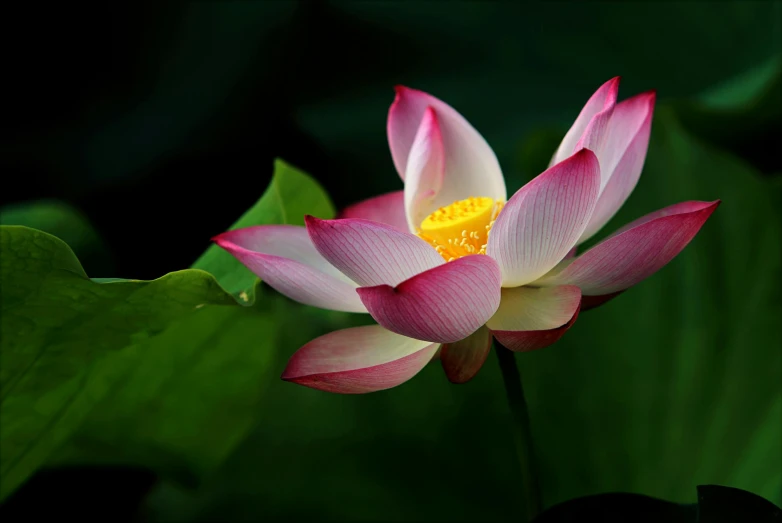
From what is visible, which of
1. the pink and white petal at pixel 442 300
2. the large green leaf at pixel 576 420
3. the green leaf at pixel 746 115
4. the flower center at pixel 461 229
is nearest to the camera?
the pink and white petal at pixel 442 300

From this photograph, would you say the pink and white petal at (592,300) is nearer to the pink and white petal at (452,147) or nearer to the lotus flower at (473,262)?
the lotus flower at (473,262)

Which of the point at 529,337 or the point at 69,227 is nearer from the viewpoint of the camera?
the point at 529,337

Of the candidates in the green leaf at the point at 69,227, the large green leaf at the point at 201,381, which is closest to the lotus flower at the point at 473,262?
the large green leaf at the point at 201,381

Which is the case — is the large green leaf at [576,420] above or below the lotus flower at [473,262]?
A: below

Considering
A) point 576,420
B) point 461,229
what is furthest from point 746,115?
point 461,229

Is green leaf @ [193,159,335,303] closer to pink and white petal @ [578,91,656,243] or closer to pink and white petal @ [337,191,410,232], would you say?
pink and white petal @ [337,191,410,232]

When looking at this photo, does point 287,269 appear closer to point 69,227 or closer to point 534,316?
point 534,316
